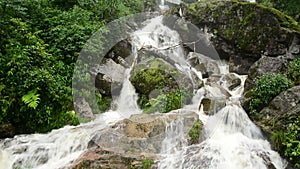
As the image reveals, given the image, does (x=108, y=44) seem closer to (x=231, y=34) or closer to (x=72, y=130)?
(x=72, y=130)

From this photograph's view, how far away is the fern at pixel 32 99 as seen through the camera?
6.61 meters

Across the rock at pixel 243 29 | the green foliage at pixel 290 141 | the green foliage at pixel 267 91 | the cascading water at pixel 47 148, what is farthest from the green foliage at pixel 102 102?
the rock at pixel 243 29

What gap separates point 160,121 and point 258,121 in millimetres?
2594

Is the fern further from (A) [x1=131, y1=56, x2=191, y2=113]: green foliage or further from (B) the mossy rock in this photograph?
(B) the mossy rock

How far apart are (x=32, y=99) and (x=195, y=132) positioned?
4.03 meters

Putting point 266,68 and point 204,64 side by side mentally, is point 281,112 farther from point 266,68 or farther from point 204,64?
point 204,64

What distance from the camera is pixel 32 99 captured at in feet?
22.1

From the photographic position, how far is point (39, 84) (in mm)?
7094

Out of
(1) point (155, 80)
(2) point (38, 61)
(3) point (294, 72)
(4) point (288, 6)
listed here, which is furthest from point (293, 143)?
(4) point (288, 6)

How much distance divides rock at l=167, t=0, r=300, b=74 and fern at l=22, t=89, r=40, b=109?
8477mm

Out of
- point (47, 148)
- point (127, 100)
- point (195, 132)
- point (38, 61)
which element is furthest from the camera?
point (127, 100)

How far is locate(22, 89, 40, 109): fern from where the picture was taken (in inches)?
260

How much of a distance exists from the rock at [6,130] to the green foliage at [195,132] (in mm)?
4385

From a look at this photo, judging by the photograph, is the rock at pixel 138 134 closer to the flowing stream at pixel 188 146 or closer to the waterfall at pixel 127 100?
the flowing stream at pixel 188 146
